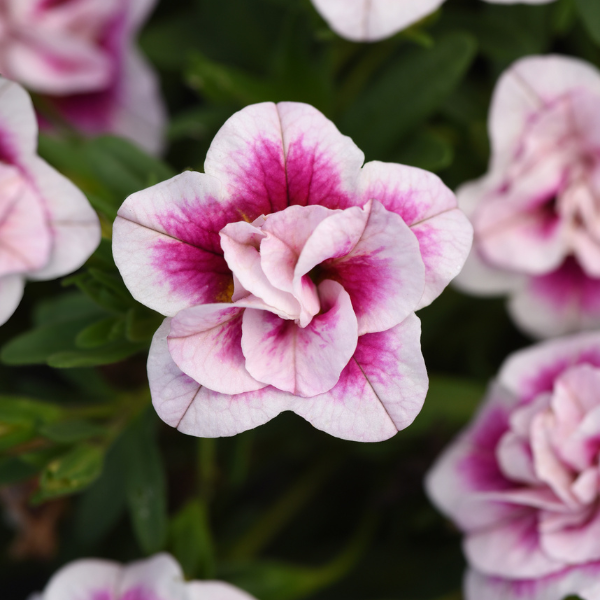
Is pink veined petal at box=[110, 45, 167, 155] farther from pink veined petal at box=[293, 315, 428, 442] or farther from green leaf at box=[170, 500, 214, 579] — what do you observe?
pink veined petal at box=[293, 315, 428, 442]

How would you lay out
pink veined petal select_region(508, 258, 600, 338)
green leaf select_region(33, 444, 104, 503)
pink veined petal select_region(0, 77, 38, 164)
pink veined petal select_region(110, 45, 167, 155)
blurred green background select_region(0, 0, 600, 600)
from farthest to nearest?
1. pink veined petal select_region(110, 45, 167, 155)
2. pink veined petal select_region(508, 258, 600, 338)
3. blurred green background select_region(0, 0, 600, 600)
4. green leaf select_region(33, 444, 104, 503)
5. pink veined petal select_region(0, 77, 38, 164)

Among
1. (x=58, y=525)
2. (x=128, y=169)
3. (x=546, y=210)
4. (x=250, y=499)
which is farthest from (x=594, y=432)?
(x=58, y=525)

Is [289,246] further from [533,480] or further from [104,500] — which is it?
[104,500]

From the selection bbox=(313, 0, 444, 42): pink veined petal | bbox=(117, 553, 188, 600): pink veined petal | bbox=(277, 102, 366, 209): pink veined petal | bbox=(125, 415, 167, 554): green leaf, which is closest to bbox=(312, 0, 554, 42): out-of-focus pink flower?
bbox=(313, 0, 444, 42): pink veined petal

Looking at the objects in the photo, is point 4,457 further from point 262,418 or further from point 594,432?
point 594,432

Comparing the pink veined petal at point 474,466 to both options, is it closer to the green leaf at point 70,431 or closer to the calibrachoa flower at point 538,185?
the calibrachoa flower at point 538,185

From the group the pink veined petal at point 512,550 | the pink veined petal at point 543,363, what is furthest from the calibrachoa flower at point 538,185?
the pink veined petal at point 512,550
